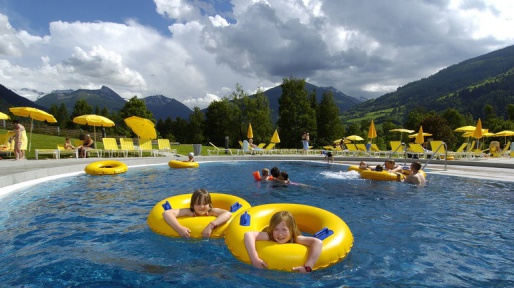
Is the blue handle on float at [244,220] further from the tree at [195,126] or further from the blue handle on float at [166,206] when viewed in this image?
the tree at [195,126]

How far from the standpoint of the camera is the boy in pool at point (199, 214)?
4277 mm

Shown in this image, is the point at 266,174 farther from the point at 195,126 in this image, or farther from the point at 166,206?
the point at 195,126

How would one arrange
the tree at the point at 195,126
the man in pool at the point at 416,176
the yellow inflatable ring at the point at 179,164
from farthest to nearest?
1. the tree at the point at 195,126
2. the yellow inflatable ring at the point at 179,164
3. the man in pool at the point at 416,176

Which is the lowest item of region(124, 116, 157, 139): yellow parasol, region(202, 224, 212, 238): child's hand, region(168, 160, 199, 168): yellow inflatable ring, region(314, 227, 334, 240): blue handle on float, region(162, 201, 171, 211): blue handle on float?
region(202, 224, 212, 238): child's hand

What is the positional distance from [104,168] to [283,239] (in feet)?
30.8

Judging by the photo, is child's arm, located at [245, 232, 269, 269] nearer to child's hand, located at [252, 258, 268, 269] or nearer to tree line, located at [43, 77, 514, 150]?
child's hand, located at [252, 258, 268, 269]

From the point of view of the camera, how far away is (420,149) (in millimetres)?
17859

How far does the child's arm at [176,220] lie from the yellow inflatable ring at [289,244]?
0.73 m

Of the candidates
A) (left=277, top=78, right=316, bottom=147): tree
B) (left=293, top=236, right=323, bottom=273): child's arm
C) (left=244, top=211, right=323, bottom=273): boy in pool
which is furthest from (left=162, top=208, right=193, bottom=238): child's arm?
(left=277, top=78, right=316, bottom=147): tree

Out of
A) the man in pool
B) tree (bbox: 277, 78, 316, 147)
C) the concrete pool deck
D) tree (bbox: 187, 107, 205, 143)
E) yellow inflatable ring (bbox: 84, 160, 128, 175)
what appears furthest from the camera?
tree (bbox: 187, 107, 205, 143)

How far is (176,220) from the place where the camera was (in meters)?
4.38

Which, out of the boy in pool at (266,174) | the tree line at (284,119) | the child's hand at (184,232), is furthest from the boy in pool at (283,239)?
the tree line at (284,119)

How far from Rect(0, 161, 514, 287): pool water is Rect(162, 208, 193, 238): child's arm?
0.55 ft

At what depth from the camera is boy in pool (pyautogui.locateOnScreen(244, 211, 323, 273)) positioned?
3.29m
